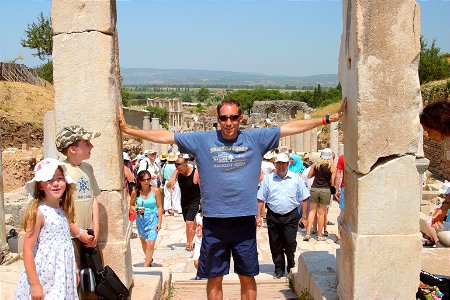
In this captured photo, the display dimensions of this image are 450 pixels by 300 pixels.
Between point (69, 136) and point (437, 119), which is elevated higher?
point (437, 119)

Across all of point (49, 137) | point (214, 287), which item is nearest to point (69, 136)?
point (214, 287)

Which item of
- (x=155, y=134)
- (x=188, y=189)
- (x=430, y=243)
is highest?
(x=155, y=134)

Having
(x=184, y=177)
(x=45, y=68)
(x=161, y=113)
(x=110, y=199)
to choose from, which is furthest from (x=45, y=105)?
(x=161, y=113)

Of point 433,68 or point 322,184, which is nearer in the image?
point 322,184

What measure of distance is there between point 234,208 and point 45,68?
46.6m

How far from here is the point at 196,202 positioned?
7270mm

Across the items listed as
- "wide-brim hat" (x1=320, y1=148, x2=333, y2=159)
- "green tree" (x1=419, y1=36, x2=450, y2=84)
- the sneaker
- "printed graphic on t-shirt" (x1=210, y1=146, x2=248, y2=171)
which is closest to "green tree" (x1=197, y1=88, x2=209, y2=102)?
"green tree" (x1=419, y1=36, x2=450, y2=84)

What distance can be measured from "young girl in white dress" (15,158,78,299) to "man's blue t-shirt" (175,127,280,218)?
3.70 feet

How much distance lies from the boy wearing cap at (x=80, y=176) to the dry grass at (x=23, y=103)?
23.2 metres

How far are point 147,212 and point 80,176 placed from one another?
2.84 metres

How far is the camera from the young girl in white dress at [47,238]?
3.08 m

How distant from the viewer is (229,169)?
3857 mm

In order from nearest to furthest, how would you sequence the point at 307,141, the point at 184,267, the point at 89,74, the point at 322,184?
1. the point at 89,74
2. the point at 184,267
3. the point at 322,184
4. the point at 307,141

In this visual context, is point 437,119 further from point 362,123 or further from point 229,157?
point 229,157
